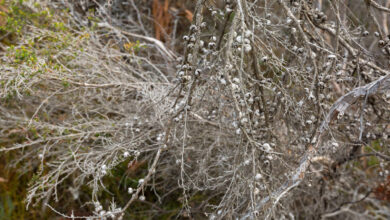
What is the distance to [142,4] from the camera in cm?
390

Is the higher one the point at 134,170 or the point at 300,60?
the point at 300,60

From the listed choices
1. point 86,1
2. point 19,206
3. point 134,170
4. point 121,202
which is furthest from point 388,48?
point 19,206

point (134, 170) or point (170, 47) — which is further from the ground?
point (170, 47)

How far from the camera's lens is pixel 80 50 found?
2568 mm

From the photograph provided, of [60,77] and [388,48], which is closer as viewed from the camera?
[388,48]

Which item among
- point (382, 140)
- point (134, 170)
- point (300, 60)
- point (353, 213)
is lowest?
point (353, 213)

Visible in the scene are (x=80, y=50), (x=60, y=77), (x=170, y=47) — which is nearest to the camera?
(x=60, y=77)

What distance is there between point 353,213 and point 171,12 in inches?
105

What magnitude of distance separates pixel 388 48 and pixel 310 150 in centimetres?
78

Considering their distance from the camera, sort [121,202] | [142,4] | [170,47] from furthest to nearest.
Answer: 1. [142,4]
2. [170,47]
3. [121,202]

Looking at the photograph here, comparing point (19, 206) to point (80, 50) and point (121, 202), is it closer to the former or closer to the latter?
point (121, 202)

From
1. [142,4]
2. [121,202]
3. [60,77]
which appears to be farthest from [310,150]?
[142,4]

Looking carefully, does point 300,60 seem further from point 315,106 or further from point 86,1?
point 86,1

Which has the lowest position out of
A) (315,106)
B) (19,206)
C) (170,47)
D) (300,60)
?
(19,206)
